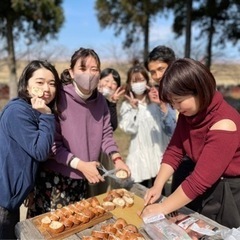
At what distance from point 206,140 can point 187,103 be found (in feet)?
0.59

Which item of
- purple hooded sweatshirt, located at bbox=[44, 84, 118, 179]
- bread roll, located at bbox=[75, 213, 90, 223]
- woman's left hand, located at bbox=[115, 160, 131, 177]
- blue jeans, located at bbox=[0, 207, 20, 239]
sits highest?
purple hooded sweatshirt, located at bbox=[44, 84, 118, 179]

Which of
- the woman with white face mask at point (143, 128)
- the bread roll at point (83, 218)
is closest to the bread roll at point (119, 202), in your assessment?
the bread roll at point (83, 218)

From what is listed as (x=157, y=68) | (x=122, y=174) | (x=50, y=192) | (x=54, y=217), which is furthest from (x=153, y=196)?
(x=157, y=68)

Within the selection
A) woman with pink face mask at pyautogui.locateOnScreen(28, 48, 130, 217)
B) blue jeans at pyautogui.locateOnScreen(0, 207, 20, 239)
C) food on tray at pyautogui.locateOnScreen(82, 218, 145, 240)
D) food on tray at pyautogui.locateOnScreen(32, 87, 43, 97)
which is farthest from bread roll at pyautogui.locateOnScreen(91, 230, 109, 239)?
food on tray at pyautogui.locateOnScreen(32, 87, 43, 97)

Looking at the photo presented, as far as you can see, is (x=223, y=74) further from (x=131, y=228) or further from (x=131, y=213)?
(x=131, y=228)

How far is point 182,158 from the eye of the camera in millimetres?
1622

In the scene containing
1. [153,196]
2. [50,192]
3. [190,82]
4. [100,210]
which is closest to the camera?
[190,82]

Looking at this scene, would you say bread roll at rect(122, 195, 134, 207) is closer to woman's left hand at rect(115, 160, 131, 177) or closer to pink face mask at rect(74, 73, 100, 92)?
woman's left hand at rect(115, 160, 131, 177)

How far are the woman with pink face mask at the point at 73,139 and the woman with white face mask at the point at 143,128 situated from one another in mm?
820

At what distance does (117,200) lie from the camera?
1.54m

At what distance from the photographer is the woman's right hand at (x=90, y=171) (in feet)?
5.23

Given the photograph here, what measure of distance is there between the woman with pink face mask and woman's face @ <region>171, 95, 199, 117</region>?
1.95 ft

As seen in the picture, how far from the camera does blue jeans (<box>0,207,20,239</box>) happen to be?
4.97 ft

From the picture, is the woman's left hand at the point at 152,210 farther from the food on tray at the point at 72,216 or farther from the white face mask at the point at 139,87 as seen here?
the white face mask at the point at 139,87
